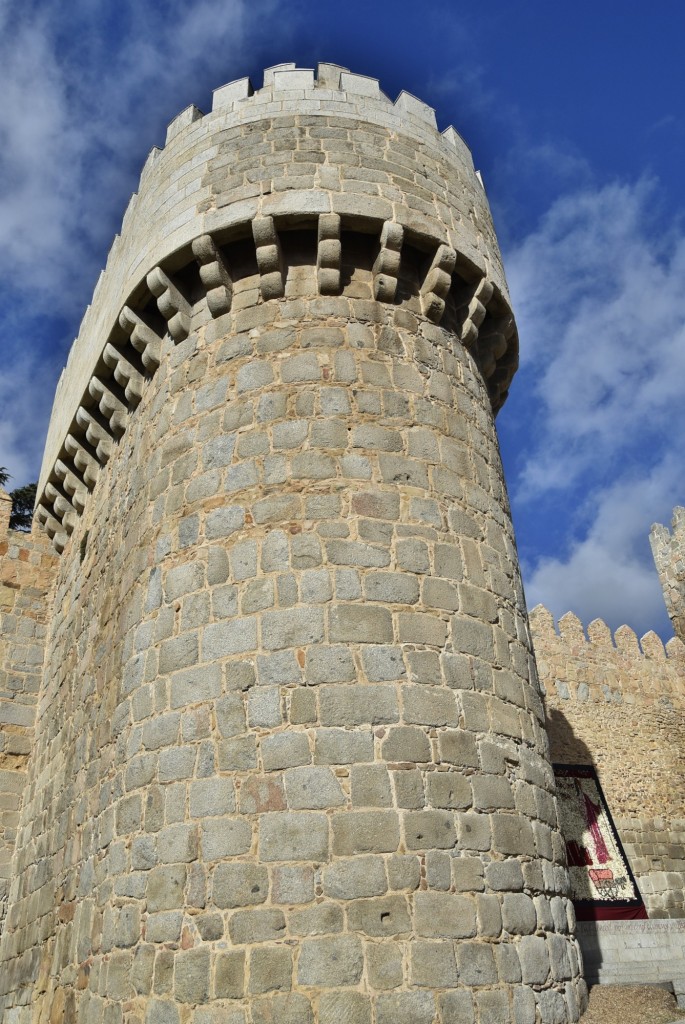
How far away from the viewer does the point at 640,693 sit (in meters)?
14.9

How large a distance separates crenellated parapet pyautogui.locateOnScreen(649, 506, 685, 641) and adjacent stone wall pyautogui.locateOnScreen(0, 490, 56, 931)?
14.0 meters

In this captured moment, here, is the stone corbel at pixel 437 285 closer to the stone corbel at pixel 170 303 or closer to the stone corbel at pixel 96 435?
the stone corbel at pixel 170 303

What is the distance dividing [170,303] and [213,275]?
1.56ft

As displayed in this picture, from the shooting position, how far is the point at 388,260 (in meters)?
6.29

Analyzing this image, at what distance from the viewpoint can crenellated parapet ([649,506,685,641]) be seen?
725 inches

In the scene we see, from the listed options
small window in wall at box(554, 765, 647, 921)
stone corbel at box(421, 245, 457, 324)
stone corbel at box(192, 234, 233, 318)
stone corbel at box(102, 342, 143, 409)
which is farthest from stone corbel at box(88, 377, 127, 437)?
small window in wall at box(554, 765, 647, 921)

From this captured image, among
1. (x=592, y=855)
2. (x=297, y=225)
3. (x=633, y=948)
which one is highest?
(x=297, y=225)

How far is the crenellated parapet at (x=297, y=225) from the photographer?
20.7 ft

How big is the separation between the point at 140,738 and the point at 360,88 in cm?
592

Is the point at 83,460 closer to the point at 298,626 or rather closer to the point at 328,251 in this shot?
the point at 328,251

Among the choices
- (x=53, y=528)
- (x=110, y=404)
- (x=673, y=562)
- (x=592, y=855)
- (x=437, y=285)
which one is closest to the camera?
(x=437, y=285)

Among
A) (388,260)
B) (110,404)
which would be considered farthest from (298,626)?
(110,404)

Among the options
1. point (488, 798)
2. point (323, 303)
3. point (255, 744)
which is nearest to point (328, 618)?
point (255, 744)

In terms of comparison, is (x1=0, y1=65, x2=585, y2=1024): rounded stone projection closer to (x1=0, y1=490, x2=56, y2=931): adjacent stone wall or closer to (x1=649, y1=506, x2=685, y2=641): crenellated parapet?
(x1=0, y1=490, x2=56, y2=931): adjacent stone wall
